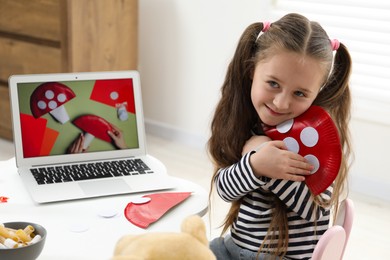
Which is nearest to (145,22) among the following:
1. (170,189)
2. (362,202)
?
(362,202)

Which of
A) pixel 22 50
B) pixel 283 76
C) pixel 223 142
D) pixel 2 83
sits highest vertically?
pixel 283 76

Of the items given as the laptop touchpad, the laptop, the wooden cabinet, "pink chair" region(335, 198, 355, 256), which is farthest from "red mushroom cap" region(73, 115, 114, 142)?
the wooden cabinet

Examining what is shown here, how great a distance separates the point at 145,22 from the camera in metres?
3.35

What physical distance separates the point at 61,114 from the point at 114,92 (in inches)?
6.0

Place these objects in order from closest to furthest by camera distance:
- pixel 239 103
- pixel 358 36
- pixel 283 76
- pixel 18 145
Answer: pixel 283 76 → pixel 239 103 → pixel 18 145 → pixel 358 36

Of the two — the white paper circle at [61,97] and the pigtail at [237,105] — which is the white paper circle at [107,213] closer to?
the pigtail at [237,105]

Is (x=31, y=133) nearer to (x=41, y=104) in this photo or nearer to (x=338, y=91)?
(x=41, y=104)

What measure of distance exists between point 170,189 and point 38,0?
1.85m

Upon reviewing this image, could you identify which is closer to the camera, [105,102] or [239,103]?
[239,103]

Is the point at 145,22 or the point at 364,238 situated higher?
Answer: the point at 145,22

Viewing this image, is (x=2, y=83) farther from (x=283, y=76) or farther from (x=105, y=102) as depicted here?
(x=283, y=76)

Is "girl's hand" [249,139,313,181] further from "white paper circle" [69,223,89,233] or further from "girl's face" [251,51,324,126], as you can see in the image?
"white paper circle" [69,223,89,233]

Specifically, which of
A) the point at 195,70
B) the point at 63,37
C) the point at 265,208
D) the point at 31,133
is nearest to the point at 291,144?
the point at 265,208

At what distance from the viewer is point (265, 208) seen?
46.5 inches
